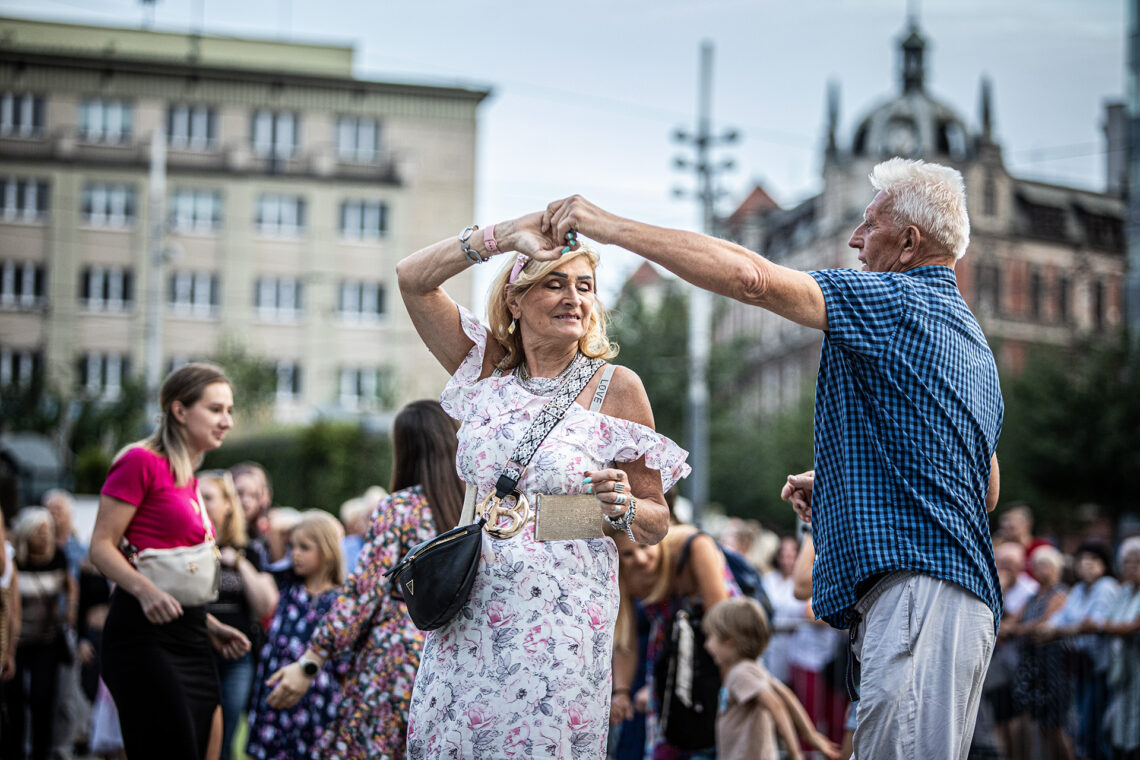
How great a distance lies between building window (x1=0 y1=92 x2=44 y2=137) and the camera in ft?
166

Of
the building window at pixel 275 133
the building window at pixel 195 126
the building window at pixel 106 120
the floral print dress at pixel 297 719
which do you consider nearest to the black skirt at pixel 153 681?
the floral print dress at pixel 297 719

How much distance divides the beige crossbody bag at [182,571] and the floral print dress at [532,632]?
6.22 ft

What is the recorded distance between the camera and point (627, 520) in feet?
13.5

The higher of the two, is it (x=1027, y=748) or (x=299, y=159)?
(x=299, y=159)

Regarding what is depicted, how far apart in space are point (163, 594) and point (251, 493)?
3933 millimetres

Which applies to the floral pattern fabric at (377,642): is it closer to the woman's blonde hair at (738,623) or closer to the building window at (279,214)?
the woman's blonde hair at (738,623)

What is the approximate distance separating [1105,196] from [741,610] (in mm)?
72278

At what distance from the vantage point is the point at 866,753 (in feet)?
12.2

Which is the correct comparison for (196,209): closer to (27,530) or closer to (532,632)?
(27,530)

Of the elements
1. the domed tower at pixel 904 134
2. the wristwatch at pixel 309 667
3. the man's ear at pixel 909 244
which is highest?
the domed tower at pixel 904 134

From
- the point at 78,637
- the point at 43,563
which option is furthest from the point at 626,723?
the point at 78,637

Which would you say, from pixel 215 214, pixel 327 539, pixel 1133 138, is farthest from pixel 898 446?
pixel 215 214

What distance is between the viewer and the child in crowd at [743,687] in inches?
268

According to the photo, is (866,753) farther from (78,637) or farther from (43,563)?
(78,637)
